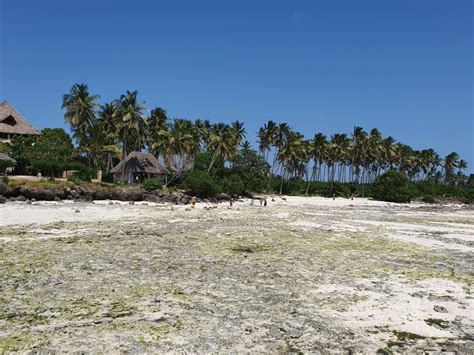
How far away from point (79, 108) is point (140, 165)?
12978mm

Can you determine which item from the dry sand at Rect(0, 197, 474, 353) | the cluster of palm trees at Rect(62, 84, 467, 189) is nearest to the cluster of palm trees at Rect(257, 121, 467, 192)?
the cluster of palm trees at Rect(62, 84, 467, 189)

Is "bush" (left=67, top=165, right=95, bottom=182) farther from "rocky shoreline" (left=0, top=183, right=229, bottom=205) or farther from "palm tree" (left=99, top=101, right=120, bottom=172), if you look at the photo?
"palm tree" (left=99, top=101, right=120, bottom=172)

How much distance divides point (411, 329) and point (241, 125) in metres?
76.9

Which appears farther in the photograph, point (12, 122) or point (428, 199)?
point (428, 199)

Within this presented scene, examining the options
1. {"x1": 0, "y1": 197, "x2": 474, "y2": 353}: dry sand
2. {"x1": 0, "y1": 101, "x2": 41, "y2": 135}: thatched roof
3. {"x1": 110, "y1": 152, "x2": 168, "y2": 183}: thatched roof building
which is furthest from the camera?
{"x1": 110, "y1": 152, "x2": 168, "y2": 183}: thatched roof building

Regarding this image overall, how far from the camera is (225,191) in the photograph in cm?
6216

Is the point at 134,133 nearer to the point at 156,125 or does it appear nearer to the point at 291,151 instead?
the point at 156,125

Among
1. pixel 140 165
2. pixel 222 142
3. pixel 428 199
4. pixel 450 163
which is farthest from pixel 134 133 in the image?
pixel 450 163

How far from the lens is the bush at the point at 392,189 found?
275 ft

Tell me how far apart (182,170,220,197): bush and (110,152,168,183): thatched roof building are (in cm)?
1005

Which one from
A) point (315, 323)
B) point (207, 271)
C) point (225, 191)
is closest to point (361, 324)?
point (315, 323)

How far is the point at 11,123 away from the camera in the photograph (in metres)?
60.0

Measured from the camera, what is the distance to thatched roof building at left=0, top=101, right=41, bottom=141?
191 ft

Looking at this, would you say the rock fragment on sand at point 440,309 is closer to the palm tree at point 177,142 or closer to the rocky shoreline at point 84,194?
the rocky shoreline at point 84,194
